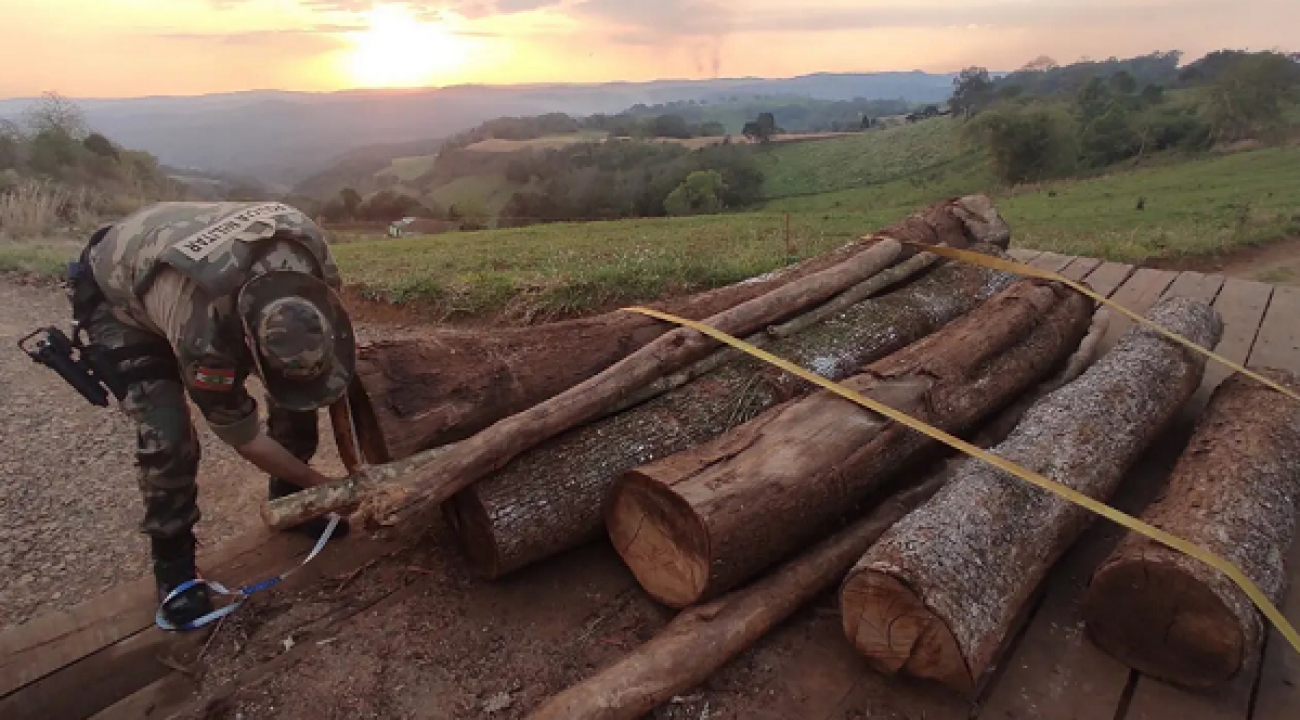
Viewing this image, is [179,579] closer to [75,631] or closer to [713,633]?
[75,631]

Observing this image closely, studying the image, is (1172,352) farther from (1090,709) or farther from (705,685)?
(705,685)

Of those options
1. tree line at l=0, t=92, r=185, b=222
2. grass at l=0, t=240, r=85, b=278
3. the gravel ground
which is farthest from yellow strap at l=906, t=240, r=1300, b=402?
tree line at l=0, t=92, r=185, b=222

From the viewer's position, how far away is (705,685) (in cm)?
224

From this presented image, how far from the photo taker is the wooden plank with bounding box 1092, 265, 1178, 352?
15.8ft

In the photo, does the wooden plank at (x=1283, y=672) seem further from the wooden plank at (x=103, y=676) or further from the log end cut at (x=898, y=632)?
the wooden plank at (x=103, y=676)

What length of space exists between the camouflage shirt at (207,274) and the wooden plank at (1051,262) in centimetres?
537

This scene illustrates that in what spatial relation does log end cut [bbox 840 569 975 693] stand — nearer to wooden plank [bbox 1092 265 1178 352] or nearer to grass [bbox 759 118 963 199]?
wooden plank [bbox 1092 265 1178 352]

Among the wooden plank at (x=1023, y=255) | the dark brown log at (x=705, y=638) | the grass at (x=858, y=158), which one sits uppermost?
the wooden plank at (x=1023, y=255)

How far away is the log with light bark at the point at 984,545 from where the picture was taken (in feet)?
6.68

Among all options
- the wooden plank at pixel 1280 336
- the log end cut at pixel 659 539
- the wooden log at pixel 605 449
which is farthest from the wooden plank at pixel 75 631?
the wooden plank at pixel 1280 336

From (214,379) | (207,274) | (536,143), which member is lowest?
(536,143)

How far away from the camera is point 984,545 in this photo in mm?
2215

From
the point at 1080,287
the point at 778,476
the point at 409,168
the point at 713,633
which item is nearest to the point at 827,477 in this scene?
the point at 778,476

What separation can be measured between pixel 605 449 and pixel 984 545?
1253 millimetres
